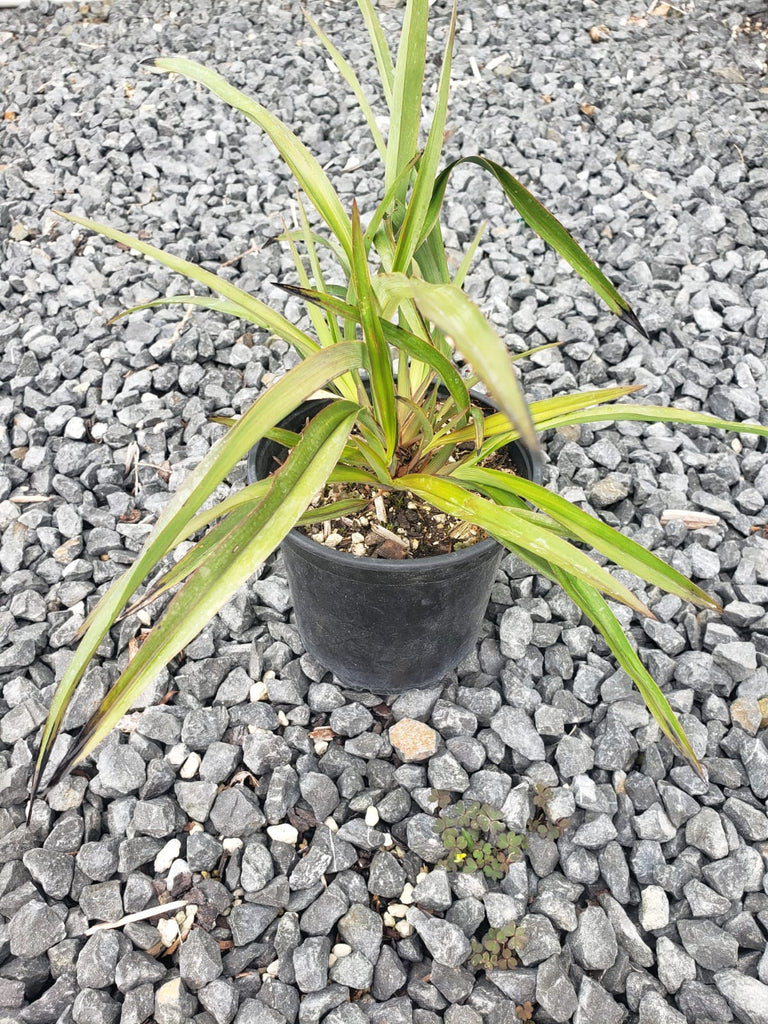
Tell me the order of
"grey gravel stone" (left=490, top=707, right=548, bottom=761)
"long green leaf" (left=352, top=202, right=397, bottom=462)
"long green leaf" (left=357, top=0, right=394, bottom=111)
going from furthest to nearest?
"grey gravel stone" (left=490, top=707, right=548, bottom=761)
"long green leaf" (left=357, top=0, right=394, bottom=111)
"long green leaf" (left=352, top=202, right=397, bottom=462)

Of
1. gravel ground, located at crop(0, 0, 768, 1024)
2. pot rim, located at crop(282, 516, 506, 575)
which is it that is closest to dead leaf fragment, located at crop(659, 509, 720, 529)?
gravel ground, located at crop(0, 0, 768, 1024)

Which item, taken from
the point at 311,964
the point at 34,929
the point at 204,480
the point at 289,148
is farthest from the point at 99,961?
the point at 289,148

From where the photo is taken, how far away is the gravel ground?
1010 millimetres

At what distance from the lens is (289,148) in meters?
0.97

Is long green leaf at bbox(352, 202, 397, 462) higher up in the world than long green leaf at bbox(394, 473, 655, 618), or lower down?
higher up

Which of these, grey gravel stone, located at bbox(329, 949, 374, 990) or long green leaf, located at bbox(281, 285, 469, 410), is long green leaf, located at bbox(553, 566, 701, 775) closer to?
long green leaf, located at bbox(281, 285, 469, 410)

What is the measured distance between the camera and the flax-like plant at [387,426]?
2.27 ft

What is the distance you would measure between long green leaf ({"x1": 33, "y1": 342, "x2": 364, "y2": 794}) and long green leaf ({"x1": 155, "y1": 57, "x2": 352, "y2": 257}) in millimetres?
269

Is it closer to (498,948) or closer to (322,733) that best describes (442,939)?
(498,948)

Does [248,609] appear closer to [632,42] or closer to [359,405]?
[359,405]

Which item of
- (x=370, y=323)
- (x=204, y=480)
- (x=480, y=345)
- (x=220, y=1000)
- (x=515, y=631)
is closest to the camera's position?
(x=480, y=345)

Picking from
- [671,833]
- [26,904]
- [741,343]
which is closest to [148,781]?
[26,904]

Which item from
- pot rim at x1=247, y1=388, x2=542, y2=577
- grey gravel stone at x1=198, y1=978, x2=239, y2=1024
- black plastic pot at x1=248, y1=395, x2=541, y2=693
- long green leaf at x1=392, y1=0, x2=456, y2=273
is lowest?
grey gravel stone at x1=198, y1=978, x2=239, y2=1024

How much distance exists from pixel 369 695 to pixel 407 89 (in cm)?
86
